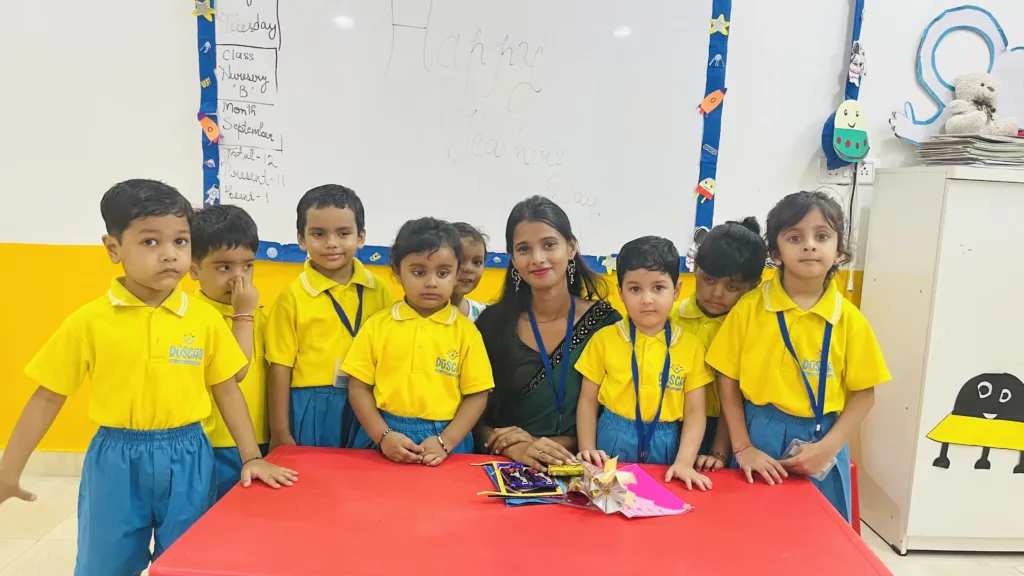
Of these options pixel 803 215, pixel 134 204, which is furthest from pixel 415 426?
pixel 803 215

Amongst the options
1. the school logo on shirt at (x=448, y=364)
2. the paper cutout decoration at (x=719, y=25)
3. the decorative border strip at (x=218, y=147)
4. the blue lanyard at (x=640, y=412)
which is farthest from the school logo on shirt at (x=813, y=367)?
the paper cutout decoration at (x=719, y=25)

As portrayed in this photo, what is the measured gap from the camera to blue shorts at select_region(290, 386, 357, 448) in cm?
184

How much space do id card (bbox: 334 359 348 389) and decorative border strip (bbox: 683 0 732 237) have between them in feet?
5.81

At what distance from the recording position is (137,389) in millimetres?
1409

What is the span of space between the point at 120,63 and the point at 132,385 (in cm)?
203

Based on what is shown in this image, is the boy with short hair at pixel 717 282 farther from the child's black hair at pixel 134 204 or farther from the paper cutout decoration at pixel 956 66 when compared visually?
the paper cutout decoration at pixel 956 66

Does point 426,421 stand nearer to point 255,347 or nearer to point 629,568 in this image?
point 255,347

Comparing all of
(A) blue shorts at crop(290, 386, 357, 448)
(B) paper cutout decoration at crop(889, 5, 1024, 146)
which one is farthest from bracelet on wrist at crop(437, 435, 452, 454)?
(B) paper cutout decoration at crop(889, 5, 1024, 146)

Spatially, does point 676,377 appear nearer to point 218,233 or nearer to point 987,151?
point 218,233

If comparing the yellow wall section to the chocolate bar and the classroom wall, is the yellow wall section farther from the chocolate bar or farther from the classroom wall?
the chocolate bar

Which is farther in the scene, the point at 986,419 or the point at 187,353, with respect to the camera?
the point at 986,419

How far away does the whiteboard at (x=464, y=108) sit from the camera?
2.75m

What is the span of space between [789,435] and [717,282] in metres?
0.46

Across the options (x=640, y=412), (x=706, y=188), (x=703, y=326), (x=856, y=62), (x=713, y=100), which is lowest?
(x=640, y=412)
